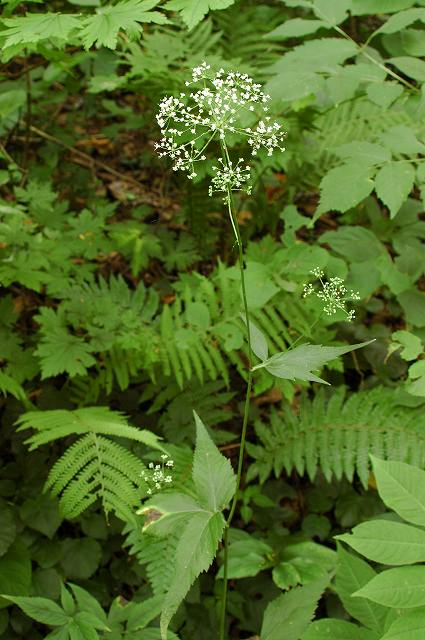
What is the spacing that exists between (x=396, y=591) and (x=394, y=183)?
1207 mm

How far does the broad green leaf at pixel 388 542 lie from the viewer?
139 centimetres

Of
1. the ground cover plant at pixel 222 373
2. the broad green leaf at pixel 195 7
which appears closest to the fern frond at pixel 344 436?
the ground cover plant at pixel 222 373

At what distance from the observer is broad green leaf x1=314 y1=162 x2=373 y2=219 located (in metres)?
1.99

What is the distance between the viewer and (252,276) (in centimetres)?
256

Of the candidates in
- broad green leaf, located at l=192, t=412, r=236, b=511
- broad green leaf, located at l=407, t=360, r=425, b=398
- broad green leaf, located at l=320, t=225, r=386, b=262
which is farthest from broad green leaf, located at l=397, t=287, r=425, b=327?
broad green leaf, located at l=192, t=412, r=236, b=511

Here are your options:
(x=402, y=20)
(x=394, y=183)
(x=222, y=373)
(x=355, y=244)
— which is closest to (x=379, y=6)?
(x=402, y=20)

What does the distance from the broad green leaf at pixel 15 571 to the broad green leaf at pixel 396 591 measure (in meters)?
1.39

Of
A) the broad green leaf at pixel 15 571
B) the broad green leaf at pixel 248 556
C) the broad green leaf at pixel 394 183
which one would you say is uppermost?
the broad green leaf at pixel 394 183

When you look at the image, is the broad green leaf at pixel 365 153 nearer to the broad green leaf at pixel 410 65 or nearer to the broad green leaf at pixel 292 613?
the broad green leaf at pixel 410 65

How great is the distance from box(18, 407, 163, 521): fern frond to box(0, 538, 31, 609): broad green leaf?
0.32m

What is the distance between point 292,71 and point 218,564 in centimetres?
189

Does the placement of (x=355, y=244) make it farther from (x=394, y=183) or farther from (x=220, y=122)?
(x=220, y=122)

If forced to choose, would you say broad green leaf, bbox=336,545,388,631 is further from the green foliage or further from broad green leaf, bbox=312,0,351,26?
broad green leaf, bbox=312,0,351,26

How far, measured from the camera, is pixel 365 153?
6.86ft
